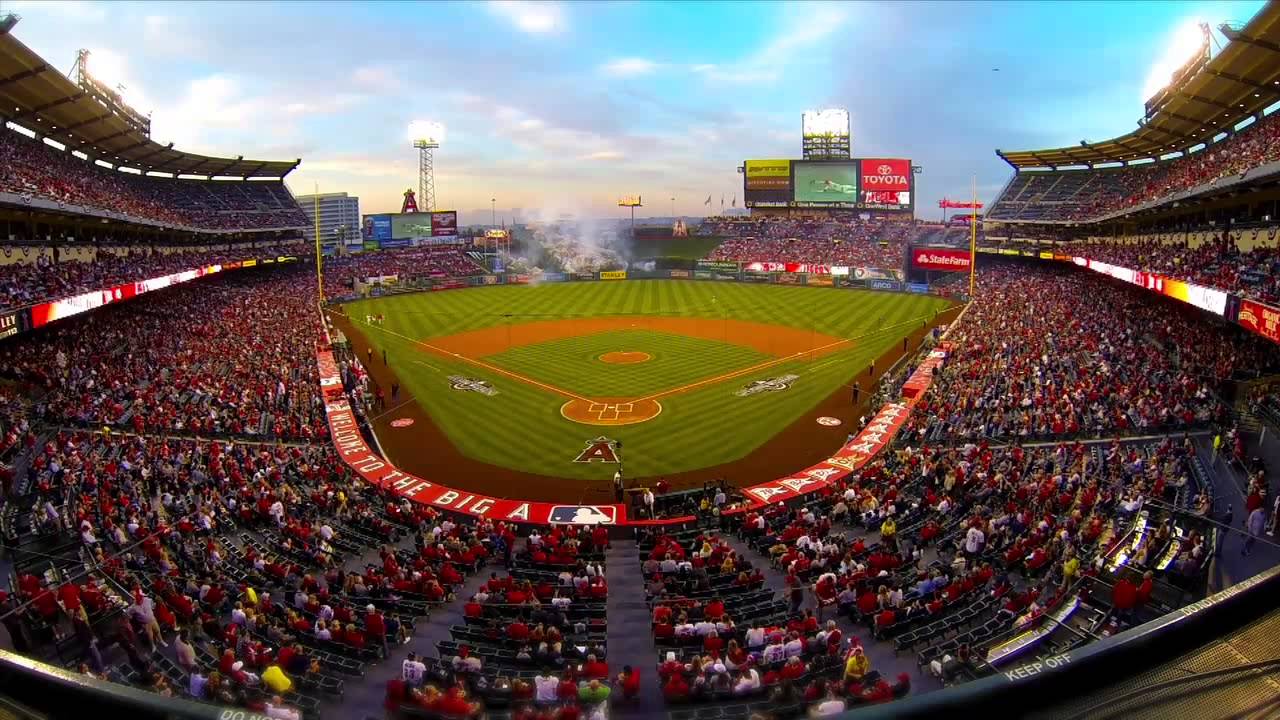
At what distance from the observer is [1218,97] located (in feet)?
123

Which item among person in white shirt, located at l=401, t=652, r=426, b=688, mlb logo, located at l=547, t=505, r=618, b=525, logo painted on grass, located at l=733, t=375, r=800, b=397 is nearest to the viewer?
person in white shirt, located at l=401, t=652, r=426, b=688

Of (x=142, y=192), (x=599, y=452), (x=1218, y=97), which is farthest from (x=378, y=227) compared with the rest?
(x=1218, y=97)

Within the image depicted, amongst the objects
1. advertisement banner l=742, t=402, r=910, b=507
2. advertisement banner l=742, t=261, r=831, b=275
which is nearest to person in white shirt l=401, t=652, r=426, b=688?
advertisement banner l=742, t=402, r=910, b=507

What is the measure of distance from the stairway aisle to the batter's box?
13351 mm

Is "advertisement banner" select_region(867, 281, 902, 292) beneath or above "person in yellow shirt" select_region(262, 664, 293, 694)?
above

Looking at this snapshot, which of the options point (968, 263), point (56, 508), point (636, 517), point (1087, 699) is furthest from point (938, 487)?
point (968, 263)

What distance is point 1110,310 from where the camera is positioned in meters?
40.5

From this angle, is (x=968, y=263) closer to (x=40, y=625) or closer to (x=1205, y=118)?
(x=1205, y=118)

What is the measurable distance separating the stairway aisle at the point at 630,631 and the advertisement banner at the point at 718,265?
244 ft

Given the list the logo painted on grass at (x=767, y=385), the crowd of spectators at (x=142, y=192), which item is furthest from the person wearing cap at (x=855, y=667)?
the crowd of spectators at (x=142, y=192)

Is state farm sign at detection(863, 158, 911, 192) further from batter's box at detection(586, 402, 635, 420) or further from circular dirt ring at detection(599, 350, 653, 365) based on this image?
batter's box at detection(586, 402, 635, 420)

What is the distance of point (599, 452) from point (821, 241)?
7253 centimetres

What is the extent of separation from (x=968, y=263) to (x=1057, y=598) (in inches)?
2656

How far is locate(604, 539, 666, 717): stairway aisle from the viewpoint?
10953mm
